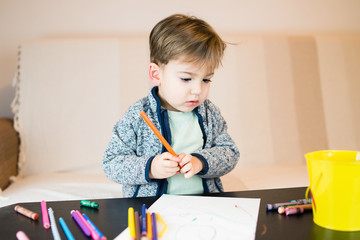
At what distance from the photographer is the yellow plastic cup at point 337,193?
0.48 metres

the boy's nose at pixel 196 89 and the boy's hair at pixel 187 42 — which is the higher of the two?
the boy's hair at pixel 187 42

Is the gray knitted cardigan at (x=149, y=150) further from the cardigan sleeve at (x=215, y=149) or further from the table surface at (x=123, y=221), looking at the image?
the table surface at (x=123, y=221)

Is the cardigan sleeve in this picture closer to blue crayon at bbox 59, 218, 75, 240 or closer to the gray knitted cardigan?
the gray knitted cardigan

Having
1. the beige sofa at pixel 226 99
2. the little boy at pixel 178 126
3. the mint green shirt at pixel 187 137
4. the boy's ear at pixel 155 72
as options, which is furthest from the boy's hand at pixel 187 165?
the beige sofa at pixel 226 99

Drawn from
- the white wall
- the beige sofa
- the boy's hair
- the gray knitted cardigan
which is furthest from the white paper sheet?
the white wall

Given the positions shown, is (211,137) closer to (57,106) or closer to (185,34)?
(185,34)

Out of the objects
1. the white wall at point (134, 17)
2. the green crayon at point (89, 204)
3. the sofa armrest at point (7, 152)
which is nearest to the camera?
the green crayon at point (89, 204)

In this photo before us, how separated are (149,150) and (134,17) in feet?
3.25

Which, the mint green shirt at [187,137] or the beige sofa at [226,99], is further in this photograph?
the beige sofa at [226,99]

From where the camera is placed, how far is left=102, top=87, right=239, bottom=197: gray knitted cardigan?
0.80 m

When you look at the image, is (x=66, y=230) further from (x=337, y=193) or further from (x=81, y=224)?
(x=337, y=193)

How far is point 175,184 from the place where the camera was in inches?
33.9

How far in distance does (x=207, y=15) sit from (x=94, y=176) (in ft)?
3.02

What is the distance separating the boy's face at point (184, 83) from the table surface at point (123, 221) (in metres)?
0.24
